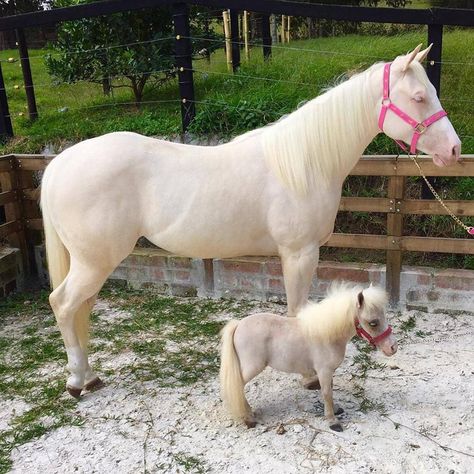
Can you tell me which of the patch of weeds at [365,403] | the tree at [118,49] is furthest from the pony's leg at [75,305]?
the tree at [118,49]

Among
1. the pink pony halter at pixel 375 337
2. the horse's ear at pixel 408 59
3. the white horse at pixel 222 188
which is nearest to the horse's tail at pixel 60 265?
the white horse at pixel 222 188

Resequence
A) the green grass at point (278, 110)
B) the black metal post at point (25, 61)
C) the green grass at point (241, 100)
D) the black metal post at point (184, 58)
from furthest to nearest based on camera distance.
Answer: the black metal post at point (25, 61), the green grass at point (241, 100), the black metal post at point (184, 58), the green grass at point (278, 110)

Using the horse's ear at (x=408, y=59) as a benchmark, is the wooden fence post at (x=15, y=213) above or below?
below

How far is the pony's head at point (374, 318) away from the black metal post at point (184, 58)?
2994mm

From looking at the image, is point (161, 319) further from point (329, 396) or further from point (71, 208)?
point (329, 396)

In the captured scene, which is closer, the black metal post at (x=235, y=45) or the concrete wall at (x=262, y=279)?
the concrete wall at (x=262, y=279)

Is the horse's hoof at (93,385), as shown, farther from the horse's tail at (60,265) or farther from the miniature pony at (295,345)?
the miniature pony at (295,345)

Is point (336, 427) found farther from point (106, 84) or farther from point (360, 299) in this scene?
point (106, 84)

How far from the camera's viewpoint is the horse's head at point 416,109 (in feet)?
8.14

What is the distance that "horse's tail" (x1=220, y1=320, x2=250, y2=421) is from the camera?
99.7 inches

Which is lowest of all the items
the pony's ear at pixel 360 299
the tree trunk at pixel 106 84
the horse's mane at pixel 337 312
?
the horse's mane at pixel 337 312

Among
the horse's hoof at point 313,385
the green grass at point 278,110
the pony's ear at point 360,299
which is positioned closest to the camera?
the pony's ear at point 360,299

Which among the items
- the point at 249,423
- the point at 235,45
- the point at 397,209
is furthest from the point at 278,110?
the point at 249,423

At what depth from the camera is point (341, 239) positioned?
4.04m
